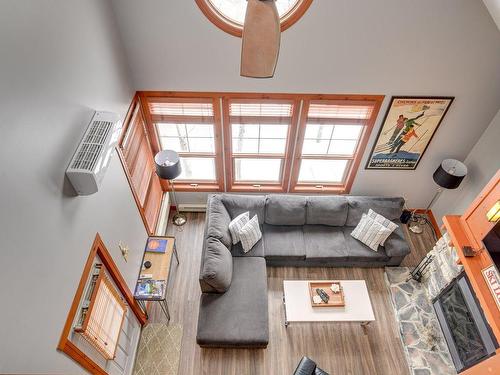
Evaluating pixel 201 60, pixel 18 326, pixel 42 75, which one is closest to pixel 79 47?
pixel 42 75

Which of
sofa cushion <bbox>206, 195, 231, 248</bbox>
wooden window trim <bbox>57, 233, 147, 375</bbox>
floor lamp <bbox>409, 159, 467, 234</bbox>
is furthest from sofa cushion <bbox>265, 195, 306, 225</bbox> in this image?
wooden window trim <bbox>57, 233, 147, 375</bbox>

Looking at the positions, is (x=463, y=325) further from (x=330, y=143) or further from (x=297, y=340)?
(x=330, y=143)

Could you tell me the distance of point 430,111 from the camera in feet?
14.3

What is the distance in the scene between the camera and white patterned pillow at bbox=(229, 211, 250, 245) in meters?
4.60

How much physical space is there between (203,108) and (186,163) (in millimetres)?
1303

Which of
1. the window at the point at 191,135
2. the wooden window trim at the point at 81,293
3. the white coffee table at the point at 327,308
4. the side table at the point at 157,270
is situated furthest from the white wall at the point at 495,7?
the side table at the point at 157,270

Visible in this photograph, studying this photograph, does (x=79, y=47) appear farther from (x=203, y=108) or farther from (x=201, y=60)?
(x=203, y=108)

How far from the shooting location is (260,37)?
5.99 ft

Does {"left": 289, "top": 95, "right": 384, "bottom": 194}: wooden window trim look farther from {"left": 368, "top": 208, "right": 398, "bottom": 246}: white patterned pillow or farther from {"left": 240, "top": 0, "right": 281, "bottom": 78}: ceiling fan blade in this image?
{"left": 240, "top": 0, "right": 281, "bottom": 78}: ceiling fan blade

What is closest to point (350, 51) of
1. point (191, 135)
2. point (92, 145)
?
point (191, 135)

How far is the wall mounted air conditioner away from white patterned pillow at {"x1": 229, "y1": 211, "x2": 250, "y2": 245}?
84.6 inches

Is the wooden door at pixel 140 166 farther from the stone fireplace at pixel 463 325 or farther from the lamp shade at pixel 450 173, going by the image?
the lamp shade at pixel 450 173

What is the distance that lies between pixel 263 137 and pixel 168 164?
4.76 feet

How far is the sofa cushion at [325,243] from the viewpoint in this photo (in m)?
4.79
